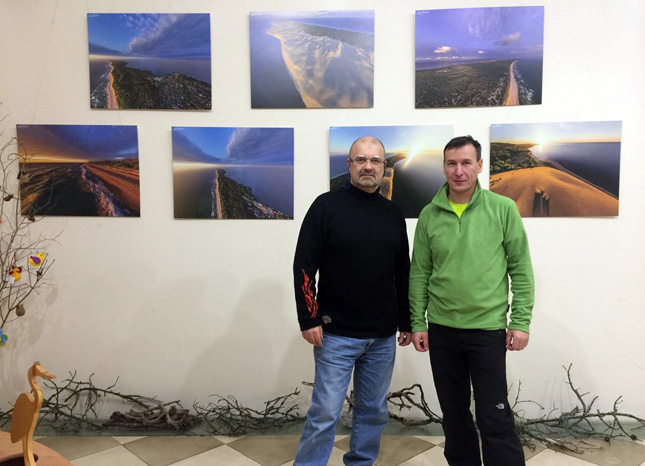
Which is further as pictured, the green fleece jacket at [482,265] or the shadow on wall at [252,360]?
the shadow on wall at [252,360]

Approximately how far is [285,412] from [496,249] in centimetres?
157

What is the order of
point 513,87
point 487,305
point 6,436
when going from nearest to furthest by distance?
point 6,436 < point 487,305 < point 513,87

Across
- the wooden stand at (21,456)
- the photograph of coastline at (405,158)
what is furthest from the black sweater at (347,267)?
the wooden stand at (21,456)

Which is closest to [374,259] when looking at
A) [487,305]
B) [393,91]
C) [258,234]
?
[487,305]

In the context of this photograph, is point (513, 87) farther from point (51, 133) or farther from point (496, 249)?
point (51, 133)

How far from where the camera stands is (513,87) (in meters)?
2.36

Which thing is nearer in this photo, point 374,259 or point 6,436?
point 6,436

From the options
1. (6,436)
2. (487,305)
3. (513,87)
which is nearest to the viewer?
(6,436)

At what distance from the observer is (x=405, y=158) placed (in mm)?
2414

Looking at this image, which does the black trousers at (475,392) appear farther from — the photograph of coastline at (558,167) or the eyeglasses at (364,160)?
the photograph of coastline at (558,167)

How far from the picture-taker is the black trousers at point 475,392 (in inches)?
65.6

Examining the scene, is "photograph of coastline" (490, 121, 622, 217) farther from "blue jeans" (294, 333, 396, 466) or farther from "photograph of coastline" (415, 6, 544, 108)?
"blue jeans" (294, 333, 396, 466)

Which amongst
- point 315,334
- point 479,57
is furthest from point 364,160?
point 479,57

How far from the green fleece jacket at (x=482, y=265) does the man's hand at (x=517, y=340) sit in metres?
0.02
